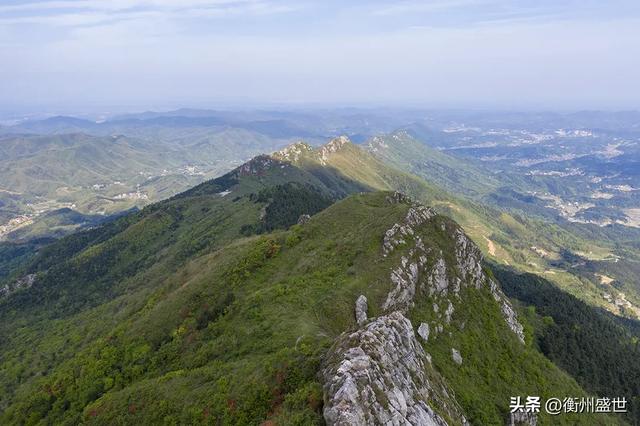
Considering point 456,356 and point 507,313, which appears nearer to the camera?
point 456,356

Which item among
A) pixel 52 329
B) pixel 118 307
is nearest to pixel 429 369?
pixel 118 307

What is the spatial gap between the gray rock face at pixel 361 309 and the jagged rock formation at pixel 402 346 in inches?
7.2

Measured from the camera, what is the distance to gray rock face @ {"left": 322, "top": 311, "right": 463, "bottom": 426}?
43.9 meters

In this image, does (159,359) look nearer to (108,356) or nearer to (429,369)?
(108,356)

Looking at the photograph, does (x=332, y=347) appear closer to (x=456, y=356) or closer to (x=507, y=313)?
(x=456, y=356)

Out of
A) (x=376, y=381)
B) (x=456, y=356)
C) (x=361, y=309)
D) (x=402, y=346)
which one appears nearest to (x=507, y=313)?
(x=456, y=356)

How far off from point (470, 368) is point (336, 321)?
30.2 metres

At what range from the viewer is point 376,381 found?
4834cm

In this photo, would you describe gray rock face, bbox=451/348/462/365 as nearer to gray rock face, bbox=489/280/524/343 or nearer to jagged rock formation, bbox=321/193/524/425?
jagged rock formation, bbox=321/193/524/425

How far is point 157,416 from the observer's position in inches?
2579

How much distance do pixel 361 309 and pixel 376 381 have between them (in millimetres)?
33381

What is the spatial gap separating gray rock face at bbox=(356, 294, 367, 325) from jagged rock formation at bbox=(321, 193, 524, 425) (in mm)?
184

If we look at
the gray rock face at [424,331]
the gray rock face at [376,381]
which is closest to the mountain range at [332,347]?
the gray rock face at [376,381]

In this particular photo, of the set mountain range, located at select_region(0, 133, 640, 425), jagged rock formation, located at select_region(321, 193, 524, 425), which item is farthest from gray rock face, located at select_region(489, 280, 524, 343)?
mountain range, located at select_region(0, 133, 640, 425)
